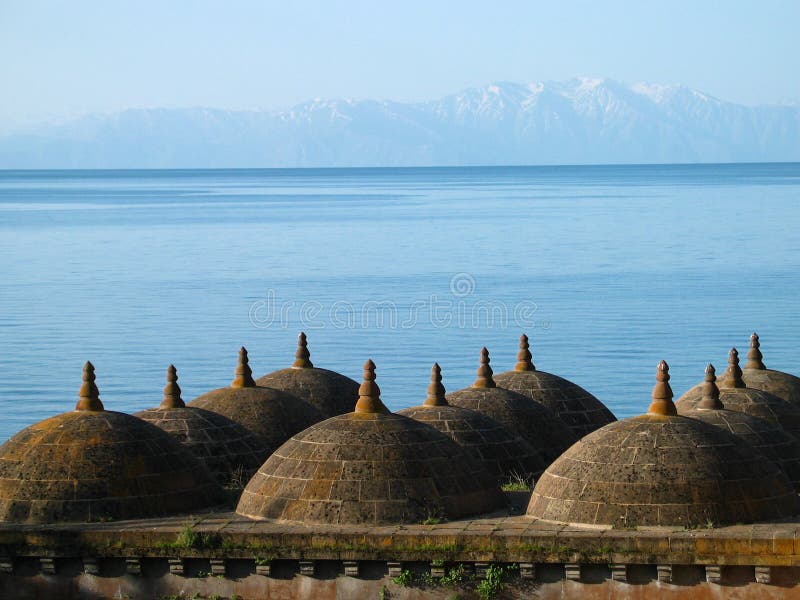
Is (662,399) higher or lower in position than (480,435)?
higher

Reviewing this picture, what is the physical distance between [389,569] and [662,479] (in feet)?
15.2

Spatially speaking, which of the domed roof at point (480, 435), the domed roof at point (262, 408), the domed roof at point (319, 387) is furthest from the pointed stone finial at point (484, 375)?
the domed roof at point (319, 387)

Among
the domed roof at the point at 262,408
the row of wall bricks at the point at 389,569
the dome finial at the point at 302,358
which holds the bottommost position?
the row of wall bricks at the point at 389,569

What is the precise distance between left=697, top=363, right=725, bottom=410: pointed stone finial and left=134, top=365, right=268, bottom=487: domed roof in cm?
869

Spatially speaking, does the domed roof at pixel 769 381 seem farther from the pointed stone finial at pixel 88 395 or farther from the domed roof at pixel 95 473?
the pointed stone finial at pixel 88 395

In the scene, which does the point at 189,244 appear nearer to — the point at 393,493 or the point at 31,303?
the point at 31,303

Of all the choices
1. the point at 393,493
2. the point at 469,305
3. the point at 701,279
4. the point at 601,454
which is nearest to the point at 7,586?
the point at 393,493

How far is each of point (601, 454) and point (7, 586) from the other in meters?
10.1

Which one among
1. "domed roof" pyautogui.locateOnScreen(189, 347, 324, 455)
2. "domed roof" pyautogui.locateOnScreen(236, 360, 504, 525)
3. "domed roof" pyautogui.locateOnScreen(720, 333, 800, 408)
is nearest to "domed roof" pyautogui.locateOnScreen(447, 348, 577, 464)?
"domed roof" pyautogui.locateOnScreen(189, 347, 324, 455)

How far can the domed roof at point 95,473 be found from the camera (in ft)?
95.2

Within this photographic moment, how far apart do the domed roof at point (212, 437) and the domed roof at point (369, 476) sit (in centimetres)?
361

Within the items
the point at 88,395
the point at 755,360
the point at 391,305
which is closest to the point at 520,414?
the point at 755,360

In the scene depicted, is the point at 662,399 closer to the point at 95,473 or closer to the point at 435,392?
the point at 435,392

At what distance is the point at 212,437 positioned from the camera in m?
33.5
